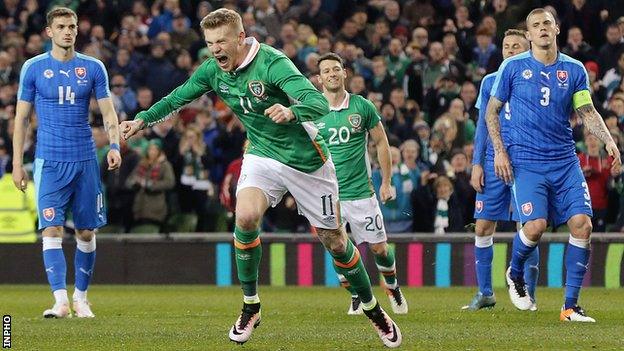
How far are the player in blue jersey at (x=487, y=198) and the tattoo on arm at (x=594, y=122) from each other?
4.89 feet

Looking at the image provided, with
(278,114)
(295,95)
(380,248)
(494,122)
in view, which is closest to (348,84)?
(380,248)

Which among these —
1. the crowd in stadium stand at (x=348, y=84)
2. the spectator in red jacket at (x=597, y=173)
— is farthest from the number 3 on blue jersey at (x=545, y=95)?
the crowd in stadium stand at (x=348, y=84)

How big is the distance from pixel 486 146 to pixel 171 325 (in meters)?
3.56

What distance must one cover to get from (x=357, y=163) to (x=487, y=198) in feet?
4.26

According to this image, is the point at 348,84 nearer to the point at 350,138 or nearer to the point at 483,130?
the point at 350,138

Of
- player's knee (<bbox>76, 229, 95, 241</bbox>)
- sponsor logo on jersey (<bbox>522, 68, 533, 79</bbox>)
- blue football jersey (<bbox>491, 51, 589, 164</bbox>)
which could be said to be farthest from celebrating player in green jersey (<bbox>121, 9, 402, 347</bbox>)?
player's knee (<bbox>76, 229, 95, 241</bbox>)

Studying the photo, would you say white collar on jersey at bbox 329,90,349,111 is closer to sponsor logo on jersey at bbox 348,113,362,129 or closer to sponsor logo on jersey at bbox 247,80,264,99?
sponsor logo on jersey at bbox 348,113,362,129

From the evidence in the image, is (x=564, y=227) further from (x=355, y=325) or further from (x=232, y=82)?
(x=232, y=82)

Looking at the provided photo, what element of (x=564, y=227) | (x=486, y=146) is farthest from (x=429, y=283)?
(x=486, y=146)

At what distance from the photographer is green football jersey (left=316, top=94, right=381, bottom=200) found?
44.2 ft

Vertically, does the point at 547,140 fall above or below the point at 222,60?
below

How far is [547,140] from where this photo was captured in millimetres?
12227

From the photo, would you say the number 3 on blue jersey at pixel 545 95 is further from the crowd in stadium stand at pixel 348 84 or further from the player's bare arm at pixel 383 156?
the crowd in stadium stand at pixel 348 84

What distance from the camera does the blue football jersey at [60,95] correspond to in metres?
12.9
